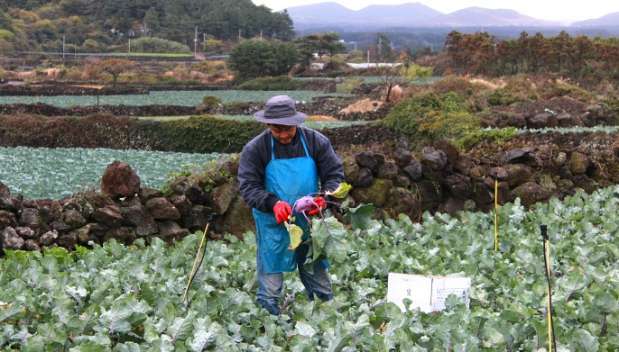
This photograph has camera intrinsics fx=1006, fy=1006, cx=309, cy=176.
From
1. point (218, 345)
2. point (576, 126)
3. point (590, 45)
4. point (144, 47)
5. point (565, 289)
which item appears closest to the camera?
point (218, 345)

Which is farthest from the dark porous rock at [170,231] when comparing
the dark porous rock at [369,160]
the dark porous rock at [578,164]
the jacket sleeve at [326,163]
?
the dark porous rock at [578,164]

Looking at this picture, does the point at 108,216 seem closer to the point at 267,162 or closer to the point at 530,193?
the point at 267,162

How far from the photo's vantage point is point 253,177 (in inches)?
245

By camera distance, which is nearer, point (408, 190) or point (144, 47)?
point (408, 190)

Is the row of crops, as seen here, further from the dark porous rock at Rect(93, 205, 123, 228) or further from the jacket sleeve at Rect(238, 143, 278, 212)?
the dark porous rock at Rect(93, 205, 123, 228)

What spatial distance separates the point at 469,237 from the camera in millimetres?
8547

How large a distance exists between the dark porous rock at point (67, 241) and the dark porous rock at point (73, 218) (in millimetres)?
116

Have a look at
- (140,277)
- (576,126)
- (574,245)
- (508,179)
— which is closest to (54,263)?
(140,277)

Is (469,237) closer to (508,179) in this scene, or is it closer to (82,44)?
(508,179)

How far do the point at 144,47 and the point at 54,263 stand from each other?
2979 inches

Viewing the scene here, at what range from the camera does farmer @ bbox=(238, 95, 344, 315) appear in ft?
20.1

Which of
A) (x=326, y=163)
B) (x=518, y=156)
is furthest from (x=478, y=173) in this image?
(x=326, y=163)

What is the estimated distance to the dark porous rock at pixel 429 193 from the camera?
11133 mm

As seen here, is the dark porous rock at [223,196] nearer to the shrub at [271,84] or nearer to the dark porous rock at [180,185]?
the dark porous rock at [180,185]
